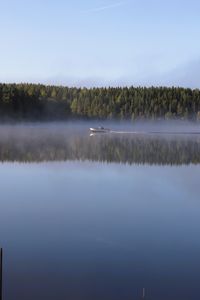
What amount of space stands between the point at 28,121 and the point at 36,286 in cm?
10409

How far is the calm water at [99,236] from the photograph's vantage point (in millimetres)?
9344

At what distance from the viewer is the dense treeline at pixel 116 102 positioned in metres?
119

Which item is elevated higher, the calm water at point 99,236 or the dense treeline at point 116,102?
the dense treeline at point 116,102

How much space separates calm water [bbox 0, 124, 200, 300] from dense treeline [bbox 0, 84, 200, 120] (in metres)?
94.4

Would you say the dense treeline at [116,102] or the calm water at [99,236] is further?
the dense treeline at [116,102]

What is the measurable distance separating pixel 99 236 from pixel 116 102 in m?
113

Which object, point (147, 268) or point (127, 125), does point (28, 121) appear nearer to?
point (127, 125)

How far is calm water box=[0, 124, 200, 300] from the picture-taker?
9344 millimetres

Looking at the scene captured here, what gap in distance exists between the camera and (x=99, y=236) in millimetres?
12711

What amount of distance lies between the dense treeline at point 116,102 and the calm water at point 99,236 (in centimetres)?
9436

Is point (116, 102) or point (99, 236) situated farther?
point (116, 102)

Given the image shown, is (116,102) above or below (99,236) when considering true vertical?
above

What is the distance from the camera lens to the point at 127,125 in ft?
415

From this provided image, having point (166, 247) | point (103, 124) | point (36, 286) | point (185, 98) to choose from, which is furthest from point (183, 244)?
point (185, 98)
